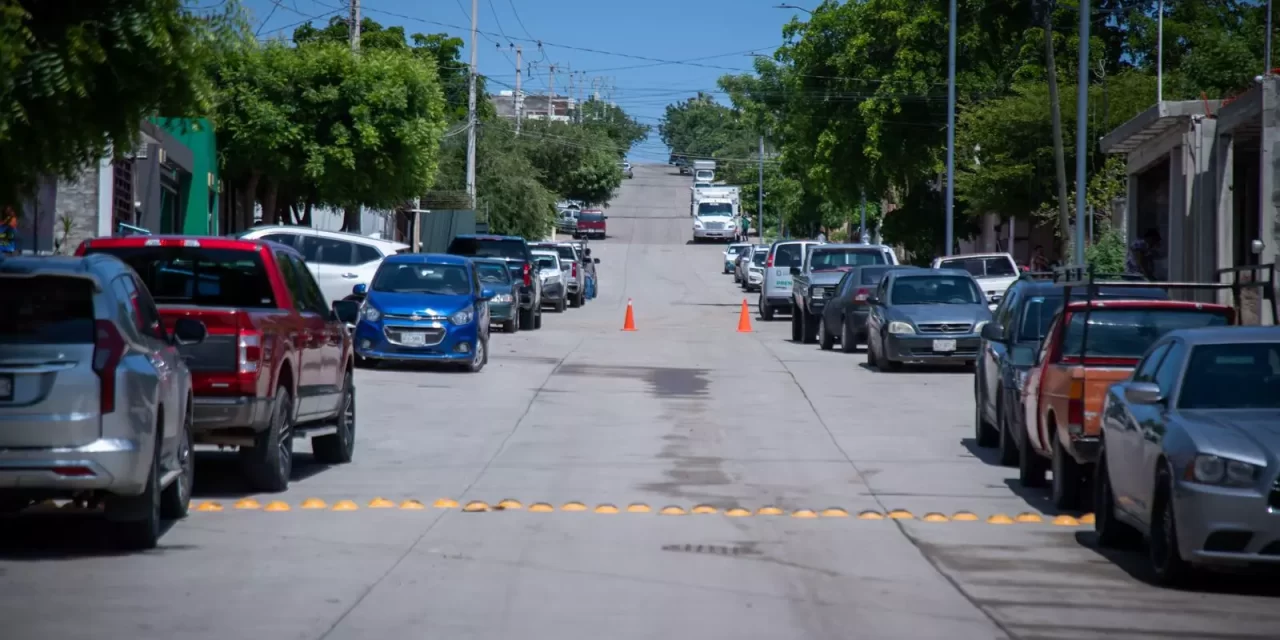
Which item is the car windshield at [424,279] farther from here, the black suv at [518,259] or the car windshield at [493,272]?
the black suv at [518,259]

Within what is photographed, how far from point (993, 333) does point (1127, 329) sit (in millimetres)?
2798

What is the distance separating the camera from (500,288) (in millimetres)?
35219

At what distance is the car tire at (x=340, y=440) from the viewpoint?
15.1m

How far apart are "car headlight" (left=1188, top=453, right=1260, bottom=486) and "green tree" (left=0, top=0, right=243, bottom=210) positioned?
6764 millimetres

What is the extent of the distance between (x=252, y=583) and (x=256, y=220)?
135 feet

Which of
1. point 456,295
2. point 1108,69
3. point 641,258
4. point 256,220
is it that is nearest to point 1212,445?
point 456,295

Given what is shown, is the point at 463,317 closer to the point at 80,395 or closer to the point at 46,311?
the point at 46,311

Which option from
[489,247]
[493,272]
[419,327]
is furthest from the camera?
[489,247]

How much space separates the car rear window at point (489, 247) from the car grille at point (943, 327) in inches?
597

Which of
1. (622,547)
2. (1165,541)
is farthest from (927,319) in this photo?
(1165,541)

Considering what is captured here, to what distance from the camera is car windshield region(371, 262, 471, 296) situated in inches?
1021

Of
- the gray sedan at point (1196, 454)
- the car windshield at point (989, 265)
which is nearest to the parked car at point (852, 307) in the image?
the car windshield at point (989, 265)

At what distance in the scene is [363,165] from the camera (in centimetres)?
3950

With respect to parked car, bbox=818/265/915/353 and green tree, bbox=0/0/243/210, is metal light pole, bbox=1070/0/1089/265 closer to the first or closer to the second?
A: parked car, bbox=818/265/915/353
